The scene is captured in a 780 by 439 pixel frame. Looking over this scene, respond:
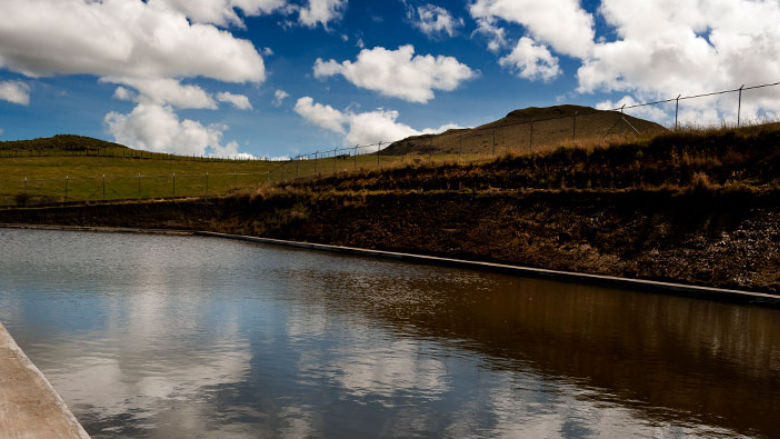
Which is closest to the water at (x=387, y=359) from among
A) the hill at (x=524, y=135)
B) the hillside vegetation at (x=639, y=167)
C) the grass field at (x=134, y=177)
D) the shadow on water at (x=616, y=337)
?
the shadow on water at (x=616, y=337)

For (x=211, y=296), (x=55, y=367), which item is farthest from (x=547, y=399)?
(x=211, y=296)

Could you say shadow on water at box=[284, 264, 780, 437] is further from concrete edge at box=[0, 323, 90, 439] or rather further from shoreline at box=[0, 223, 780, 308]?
concrete edge at box=[0, 323, 90, 439]

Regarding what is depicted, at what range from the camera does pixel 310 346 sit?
29.8 feet

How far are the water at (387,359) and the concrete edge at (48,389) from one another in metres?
0.40

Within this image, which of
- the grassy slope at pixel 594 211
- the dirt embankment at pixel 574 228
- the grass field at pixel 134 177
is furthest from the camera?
the grass field at pixel 134 177

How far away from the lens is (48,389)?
231 inches

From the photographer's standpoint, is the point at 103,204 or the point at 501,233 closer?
the point at 501,233

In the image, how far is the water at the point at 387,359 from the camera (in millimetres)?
6109

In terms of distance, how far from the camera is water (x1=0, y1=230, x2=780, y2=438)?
611 cm

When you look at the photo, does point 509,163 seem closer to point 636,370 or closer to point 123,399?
point 636,370

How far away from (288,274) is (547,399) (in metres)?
12.9

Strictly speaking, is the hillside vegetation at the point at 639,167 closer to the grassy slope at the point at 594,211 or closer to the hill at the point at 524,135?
the grassy slope at the point at 594,211

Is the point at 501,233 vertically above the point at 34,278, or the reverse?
the point at 501,233

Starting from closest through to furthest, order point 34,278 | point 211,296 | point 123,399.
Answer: point 123,399
point 211,296
point 34,278
